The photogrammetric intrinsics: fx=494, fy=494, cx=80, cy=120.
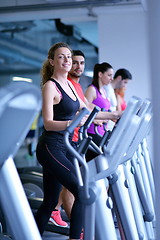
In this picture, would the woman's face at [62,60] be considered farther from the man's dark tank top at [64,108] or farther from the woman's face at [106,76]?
the woman's face at [106,76]

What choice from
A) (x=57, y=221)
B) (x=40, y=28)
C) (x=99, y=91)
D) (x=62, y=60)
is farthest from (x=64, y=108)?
(x=40, y=28)

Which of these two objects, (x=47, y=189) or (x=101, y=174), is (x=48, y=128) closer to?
(x=47, y=189)

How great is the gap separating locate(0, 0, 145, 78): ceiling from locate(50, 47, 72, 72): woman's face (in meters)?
3.70

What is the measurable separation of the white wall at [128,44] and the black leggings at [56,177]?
4451 millimetres

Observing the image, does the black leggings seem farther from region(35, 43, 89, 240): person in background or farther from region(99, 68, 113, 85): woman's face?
region(99, 68, 113, 85): woman's face

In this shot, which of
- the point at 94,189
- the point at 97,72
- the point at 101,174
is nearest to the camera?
the point at 94,189

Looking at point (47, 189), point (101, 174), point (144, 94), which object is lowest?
point (144, 94)

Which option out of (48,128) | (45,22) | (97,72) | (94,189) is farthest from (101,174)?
(45,22)

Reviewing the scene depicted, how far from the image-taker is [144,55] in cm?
750

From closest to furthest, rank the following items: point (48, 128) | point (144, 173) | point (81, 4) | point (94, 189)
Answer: point (94, 189) → point (48, 128) → point (144, 173) → point (81, 4)

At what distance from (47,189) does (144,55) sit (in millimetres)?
4714

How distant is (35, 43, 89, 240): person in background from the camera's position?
294cm

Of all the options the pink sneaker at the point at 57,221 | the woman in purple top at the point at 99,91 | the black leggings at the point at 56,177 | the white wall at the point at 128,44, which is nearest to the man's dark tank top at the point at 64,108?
the black leggings at the point at 56,177

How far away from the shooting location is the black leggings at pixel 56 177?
292 centimetres
